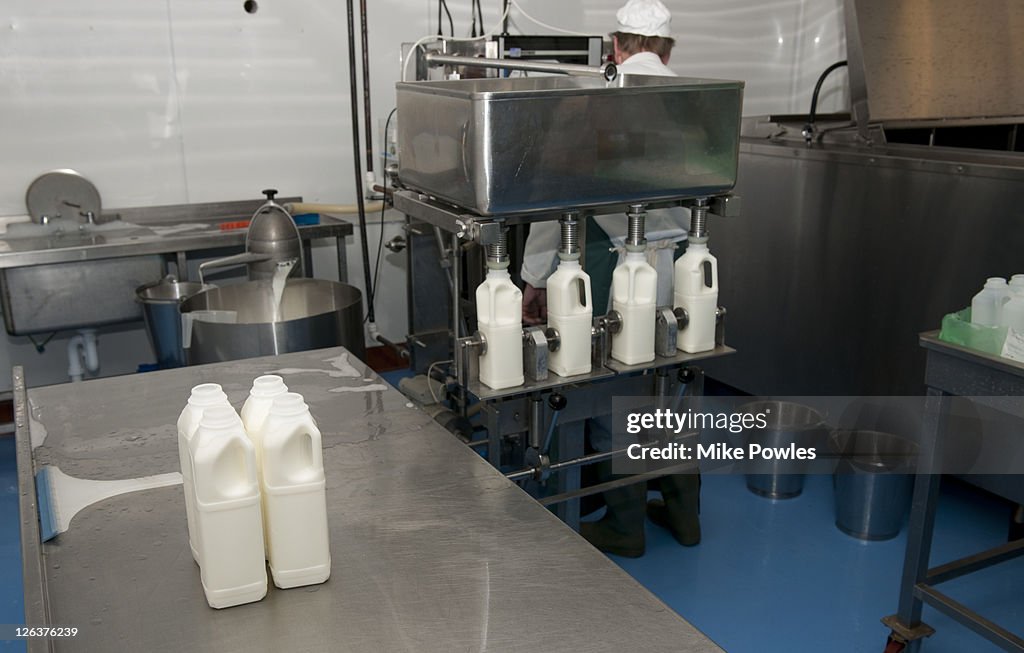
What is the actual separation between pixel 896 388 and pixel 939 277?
16.8 inches

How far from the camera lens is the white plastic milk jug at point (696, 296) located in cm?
204

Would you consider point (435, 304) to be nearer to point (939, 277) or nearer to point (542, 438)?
point (542, 438)

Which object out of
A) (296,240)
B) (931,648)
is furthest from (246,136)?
(931,648)

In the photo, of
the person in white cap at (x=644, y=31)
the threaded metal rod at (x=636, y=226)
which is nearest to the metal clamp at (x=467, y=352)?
the threaded metal rod at (x=636, y=226)

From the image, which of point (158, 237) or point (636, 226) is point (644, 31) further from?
point (158, 237)

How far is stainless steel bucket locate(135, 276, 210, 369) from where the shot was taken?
10.2 ft

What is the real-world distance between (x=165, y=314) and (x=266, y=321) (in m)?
0.61

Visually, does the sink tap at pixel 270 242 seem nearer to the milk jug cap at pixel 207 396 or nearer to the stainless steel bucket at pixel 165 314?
the stainless steel bucket at pixel 165 314

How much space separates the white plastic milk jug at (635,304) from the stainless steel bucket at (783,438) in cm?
130

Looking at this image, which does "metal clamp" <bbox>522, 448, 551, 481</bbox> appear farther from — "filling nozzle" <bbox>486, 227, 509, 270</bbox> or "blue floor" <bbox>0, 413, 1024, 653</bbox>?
"blue floor" <bbox>0, 413, 1024, 653</bbox>

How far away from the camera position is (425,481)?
1.46 meters

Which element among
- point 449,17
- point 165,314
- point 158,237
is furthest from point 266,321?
point 449,17

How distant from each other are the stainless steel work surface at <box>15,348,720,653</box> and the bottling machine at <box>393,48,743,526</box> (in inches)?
15.6

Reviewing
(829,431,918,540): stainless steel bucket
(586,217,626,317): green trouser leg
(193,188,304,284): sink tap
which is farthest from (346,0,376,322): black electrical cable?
(829,431,918,540): stainless steel bucket
